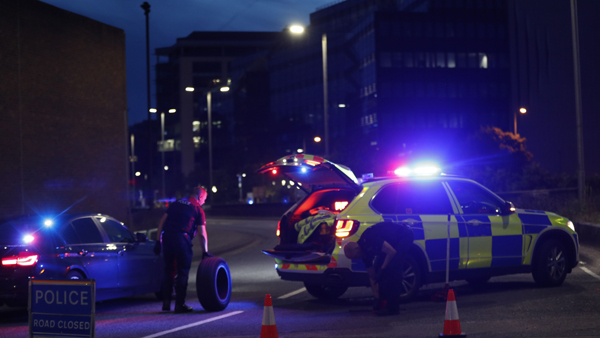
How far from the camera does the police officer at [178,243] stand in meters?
9.96

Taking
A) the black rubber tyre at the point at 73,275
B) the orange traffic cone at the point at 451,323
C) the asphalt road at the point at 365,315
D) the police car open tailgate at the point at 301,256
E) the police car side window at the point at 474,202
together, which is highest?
the police car side window at the point at 474,202

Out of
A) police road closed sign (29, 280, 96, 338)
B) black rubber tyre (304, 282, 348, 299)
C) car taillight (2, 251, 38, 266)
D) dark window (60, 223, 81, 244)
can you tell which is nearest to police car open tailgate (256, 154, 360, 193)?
black rubber tyre (304, 282, 348, 299)

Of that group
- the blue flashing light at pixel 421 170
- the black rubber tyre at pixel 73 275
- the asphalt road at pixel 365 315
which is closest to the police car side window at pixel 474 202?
the blue flashing light at pixel 421 170

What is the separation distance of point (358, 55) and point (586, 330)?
7587cm

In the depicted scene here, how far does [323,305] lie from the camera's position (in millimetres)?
10070

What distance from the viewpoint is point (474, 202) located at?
1048cm

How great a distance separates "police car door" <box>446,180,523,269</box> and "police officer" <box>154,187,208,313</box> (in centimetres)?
371

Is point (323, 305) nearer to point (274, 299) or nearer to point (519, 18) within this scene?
point (274, 299)

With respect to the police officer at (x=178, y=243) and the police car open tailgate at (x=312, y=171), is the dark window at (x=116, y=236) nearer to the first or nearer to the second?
the police officer at (x=178, y=243)

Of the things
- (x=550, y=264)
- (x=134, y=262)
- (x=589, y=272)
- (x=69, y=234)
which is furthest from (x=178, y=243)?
(x=589, y=272)

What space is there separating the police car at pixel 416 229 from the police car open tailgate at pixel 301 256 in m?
0.01

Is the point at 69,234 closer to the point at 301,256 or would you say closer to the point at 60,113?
the point at 301,256

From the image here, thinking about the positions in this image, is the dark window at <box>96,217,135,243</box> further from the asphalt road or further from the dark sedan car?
the asphalt road

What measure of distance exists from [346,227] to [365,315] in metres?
1.15
